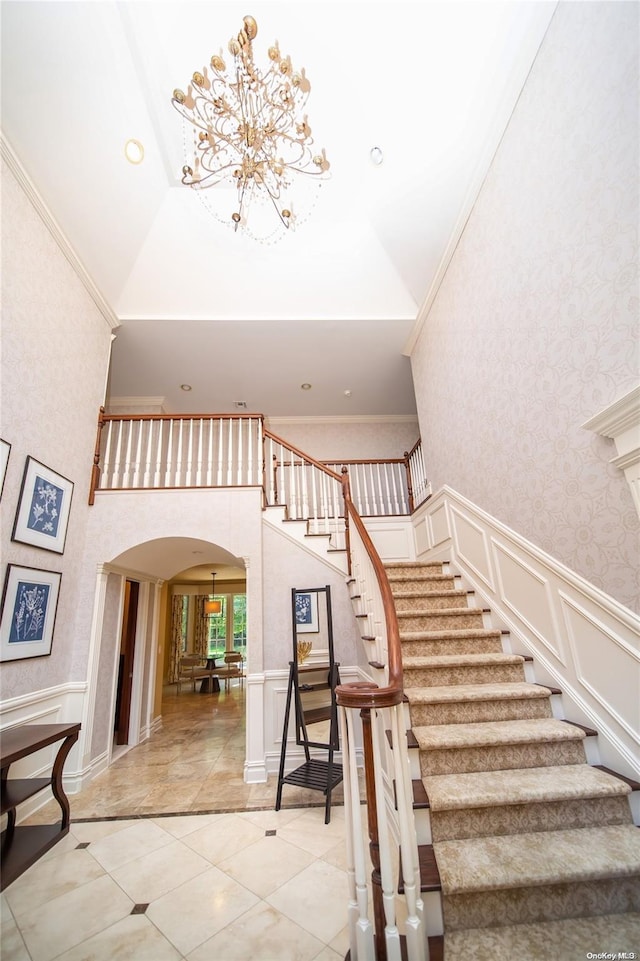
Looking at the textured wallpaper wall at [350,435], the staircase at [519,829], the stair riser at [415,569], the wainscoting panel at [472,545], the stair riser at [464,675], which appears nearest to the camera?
the staircase at [519,829]

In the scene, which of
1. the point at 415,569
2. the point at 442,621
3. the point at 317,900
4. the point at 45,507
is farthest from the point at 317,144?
the point at 317,900

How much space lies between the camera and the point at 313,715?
3.41m

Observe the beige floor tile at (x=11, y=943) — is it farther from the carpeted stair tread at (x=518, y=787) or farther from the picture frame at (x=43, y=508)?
the picture frame at (x=43, y=508)

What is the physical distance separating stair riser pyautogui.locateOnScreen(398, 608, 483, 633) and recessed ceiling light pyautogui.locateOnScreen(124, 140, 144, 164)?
486cm

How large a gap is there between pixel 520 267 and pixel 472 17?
189cm

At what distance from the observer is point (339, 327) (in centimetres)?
511

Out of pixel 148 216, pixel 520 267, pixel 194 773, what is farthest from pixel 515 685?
pixel 148 216

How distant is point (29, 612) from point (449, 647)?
10.7 ft

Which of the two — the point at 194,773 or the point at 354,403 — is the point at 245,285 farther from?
the point at 194,773

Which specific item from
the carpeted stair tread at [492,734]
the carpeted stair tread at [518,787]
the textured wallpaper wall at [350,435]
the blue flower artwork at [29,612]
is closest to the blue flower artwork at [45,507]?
the blue flower artwork at [29,612]

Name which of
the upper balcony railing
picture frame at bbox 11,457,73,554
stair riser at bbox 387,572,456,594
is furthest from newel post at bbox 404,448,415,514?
picture frame at bbox 11,457,73,554

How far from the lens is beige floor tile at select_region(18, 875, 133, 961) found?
5.86 ft

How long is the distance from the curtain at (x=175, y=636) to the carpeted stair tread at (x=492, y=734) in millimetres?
9453

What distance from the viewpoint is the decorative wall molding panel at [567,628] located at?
6.56 ft
